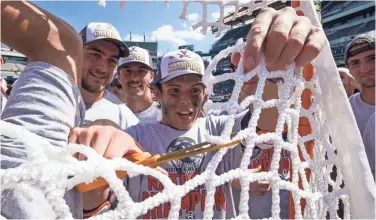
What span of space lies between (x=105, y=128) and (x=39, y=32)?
0.46 feet

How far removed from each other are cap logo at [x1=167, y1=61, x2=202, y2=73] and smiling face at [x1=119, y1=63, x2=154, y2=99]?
2.02 feet

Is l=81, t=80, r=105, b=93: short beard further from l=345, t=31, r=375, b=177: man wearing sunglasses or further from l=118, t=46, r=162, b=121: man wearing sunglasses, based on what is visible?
l=345, t=31, r=375, b=177: man wearing sunglasses

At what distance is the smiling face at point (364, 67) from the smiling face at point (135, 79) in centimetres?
99

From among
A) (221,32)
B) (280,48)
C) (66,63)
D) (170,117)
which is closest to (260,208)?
(170,117)

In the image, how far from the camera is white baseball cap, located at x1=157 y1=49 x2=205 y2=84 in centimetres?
115

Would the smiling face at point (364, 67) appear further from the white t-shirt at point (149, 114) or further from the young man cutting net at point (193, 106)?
the white t-shirt at point (149, 114)

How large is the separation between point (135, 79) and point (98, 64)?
1.49 ft

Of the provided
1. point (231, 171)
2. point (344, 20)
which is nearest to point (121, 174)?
point (231, 171)

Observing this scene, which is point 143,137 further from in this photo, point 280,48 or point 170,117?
point 280,48

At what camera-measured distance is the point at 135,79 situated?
1798 mm

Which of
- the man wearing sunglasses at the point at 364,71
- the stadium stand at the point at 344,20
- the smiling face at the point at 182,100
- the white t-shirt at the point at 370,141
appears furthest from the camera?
the stadium stand at the point at 344,20

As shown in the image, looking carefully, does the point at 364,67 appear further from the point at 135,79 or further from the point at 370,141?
the point at 135,79

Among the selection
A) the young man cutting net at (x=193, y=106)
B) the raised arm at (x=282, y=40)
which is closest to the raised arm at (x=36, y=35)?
the young man cutting net at (x=193, y=106)

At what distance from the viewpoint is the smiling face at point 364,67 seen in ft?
4.80
